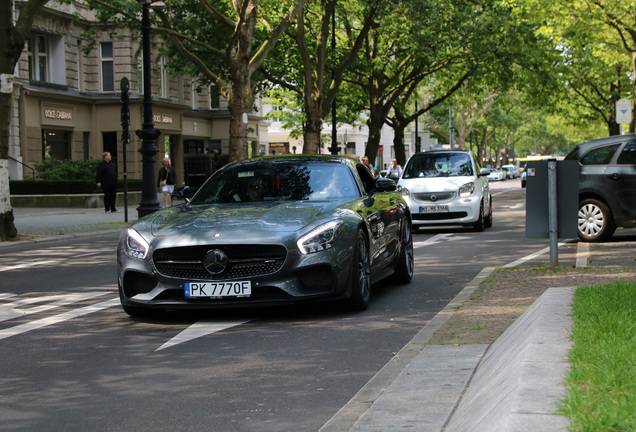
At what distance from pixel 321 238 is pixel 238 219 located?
80cm

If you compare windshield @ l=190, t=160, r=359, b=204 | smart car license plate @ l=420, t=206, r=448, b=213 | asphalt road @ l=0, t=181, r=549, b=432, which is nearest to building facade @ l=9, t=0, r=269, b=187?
smart car license plate @ l=420, t=206, r=448, b=213

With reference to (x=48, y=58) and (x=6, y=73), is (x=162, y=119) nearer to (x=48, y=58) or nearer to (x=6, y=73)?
(x=48, y=58)

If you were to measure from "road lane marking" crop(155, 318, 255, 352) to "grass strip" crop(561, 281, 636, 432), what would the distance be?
2.91 metres

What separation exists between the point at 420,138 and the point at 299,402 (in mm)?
45780

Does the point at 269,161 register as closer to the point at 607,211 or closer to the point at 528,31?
the point at 607,211

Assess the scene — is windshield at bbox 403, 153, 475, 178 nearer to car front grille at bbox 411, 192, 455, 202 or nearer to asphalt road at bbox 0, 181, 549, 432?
car front grille at bbox 411, 192, 455, 202

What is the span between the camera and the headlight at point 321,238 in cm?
795

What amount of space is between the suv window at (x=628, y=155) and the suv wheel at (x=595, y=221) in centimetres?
76

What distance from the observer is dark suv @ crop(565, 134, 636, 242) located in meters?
15.2

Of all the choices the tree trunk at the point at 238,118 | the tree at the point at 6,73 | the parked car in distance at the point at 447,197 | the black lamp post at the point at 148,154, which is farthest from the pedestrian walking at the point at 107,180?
the parked car in distance at the point at 447,197

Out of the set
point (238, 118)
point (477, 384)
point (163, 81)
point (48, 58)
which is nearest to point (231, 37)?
point (238, 118)

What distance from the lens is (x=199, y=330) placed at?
25.8ft

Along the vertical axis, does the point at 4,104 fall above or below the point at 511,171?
above

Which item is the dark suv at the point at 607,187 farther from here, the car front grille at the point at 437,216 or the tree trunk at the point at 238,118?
the tree trunk at the point at 238,118
